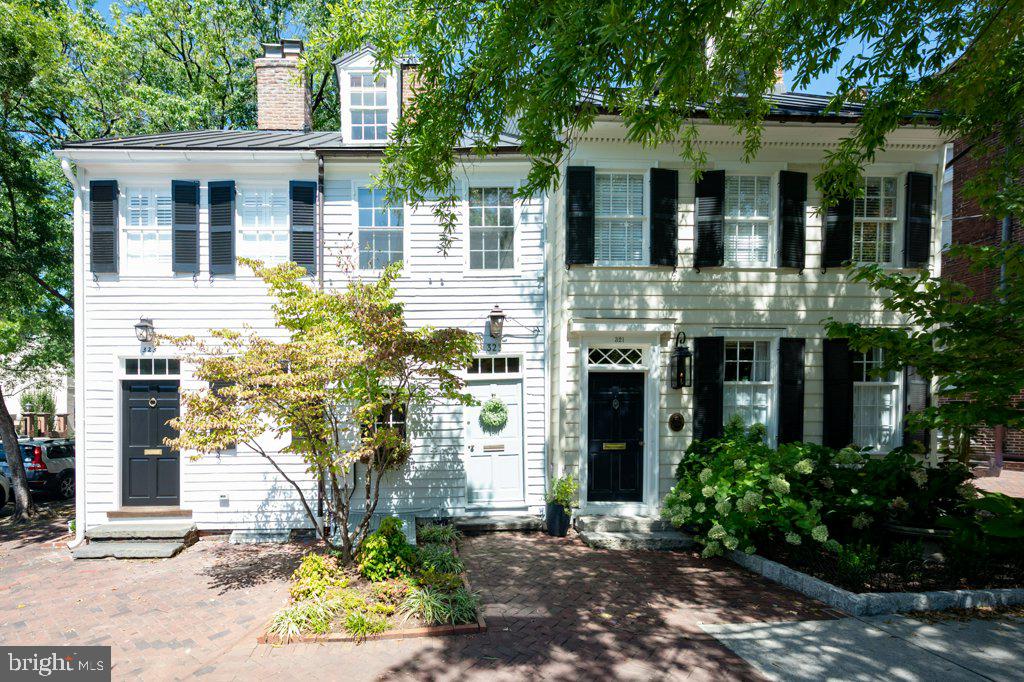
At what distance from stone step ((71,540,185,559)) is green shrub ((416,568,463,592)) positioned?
4.46m

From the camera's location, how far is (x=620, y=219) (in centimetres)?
834

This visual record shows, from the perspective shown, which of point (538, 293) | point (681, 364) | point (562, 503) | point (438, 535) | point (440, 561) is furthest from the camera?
point (538, 293)

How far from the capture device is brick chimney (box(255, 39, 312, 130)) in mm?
10203

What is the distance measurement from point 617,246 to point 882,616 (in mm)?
5894

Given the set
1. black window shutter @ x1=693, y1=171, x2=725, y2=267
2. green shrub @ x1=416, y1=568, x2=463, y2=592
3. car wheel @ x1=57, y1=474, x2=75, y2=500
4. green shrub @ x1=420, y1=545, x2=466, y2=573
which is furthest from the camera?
car wheel @ x1=57, y1=474, x2=75, y2=500

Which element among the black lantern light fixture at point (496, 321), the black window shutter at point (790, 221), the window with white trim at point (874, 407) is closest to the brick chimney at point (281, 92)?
the black lantern light fixture at point (496, 321)

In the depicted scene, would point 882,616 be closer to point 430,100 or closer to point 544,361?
point 544,361

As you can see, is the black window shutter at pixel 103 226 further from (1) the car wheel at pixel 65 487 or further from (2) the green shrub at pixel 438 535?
(1) the car wheel at pixel 65 487

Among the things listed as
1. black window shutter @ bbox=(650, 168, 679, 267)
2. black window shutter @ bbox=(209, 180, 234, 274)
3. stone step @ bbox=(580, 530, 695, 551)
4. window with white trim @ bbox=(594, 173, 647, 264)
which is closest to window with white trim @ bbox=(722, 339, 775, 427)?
black window shutter @ bbox=(650, 168, 679, 267)

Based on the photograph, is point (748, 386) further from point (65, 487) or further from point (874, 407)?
point (65, 487)

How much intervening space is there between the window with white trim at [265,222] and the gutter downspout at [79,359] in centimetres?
258

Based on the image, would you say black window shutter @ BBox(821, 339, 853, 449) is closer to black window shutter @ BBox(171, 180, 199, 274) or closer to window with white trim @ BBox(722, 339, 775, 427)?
window with white trim @ BBox(722, 339, 775, 427)

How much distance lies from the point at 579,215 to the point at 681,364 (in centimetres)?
295

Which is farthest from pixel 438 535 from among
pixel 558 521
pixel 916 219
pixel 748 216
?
pixel 916 219
